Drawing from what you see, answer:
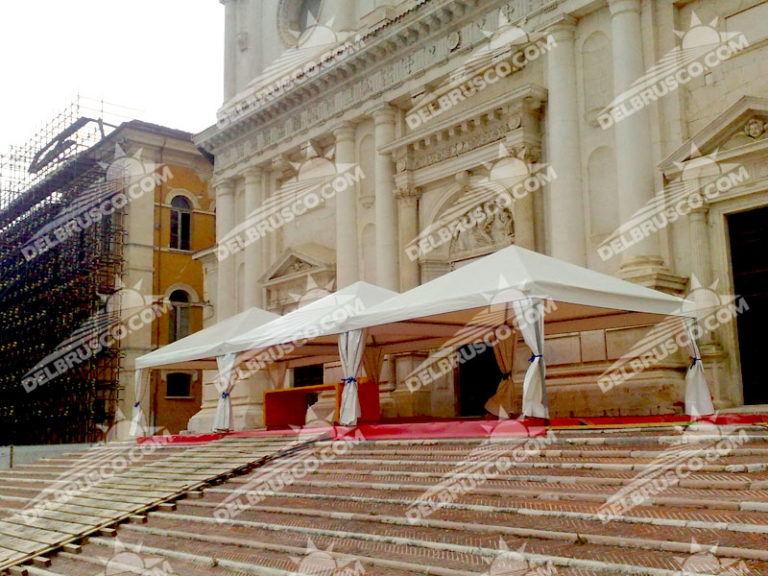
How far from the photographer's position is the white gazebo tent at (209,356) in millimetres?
19734

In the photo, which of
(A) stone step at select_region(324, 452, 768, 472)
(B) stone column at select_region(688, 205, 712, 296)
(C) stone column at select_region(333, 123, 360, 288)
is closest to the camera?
(A) stone step at select_region(324, 452, 768, 472)

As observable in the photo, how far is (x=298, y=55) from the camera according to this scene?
84.8 ft

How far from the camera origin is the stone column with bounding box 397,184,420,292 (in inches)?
817

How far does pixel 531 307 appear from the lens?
12328 millimetres

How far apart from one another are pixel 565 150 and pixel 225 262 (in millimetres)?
13834

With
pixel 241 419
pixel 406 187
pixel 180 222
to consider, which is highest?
pixel 180 222

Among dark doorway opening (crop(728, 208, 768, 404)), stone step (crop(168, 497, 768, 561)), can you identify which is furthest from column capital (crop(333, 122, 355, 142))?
stone step (crop(168, 497, 768, 561))

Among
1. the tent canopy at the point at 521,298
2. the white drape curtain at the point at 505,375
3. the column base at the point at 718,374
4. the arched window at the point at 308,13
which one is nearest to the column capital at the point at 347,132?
the arched window at the point at 308,13

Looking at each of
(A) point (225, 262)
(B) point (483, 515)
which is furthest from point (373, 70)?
(B) point (483, 515)

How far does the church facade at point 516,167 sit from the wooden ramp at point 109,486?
5.08 metres

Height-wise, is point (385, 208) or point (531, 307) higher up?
point (385, 208)

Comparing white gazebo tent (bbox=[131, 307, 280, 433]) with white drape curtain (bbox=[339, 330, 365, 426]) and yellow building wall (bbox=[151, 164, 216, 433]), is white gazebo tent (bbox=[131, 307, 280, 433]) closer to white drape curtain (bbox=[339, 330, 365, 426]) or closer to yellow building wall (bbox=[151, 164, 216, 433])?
white drape curtain (bbox=[339, 330, 365, 426])

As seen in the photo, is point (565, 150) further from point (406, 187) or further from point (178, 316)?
point (178, 316)

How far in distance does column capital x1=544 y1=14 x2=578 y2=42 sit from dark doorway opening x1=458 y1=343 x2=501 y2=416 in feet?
23.2
